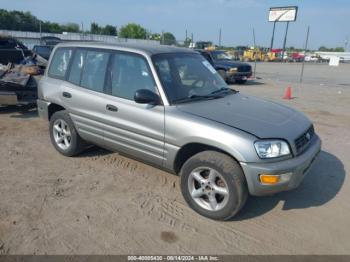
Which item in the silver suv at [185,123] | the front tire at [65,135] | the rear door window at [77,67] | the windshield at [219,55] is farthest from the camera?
the windshield at [219,55]

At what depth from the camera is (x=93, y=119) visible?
441 cm

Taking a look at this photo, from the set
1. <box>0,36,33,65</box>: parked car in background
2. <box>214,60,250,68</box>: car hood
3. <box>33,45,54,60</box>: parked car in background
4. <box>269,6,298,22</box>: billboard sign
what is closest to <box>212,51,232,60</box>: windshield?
<box>214,60,250,68</box>: car hood

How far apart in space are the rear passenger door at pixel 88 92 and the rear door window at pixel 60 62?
162 mm

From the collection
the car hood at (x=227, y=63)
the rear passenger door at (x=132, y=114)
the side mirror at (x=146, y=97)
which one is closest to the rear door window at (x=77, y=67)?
the rear passenger door at (x=132, y=114)

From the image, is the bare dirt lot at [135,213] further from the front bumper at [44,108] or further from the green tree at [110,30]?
the green tree at [110,30]

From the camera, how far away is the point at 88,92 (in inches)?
174

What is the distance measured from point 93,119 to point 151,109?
1.10 meters

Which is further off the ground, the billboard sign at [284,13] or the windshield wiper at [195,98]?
the billboard sign at [284,13]

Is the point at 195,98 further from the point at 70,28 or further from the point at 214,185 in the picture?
the point at 70,28

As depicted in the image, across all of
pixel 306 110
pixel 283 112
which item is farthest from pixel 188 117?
pixel 306 110

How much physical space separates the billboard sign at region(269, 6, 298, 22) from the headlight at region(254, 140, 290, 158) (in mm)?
42713

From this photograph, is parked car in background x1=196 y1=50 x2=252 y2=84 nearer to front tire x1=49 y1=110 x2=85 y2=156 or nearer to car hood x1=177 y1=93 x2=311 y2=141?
front tire x1=49 y1=110 x2=85 y2=156

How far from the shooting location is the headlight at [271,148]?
10.2 feet

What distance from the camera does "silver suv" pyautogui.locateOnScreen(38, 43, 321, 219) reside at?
320cm
